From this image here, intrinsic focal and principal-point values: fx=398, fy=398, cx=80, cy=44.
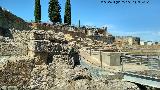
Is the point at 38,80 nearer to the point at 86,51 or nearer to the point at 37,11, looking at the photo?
the point at 86,51

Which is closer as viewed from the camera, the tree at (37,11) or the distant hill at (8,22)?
the distant hill at (8,22)

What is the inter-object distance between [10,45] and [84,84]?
7213 millimetres

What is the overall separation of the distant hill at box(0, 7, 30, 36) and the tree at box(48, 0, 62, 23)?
11.4m

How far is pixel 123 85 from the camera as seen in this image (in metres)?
27.0

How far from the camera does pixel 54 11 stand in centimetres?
5584

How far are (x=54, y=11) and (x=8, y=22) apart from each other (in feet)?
54.9

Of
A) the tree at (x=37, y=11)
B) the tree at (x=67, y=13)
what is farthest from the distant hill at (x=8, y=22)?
the tree at (x=67, y=13)

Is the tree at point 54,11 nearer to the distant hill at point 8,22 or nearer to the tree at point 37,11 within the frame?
the tree at point 37,11

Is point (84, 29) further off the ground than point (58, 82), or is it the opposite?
point (84, 29)

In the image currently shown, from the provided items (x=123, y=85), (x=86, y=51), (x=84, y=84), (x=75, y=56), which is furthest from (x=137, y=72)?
(x=86, y=51)

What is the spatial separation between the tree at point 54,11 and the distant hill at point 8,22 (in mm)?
11386

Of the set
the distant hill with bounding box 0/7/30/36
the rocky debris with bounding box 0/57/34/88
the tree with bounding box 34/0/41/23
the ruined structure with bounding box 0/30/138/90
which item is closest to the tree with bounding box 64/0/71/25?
the tree with bounding box 34/0/41/23

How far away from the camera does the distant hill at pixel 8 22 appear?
36625mm

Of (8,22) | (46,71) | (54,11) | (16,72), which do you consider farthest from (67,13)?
(16,72)
